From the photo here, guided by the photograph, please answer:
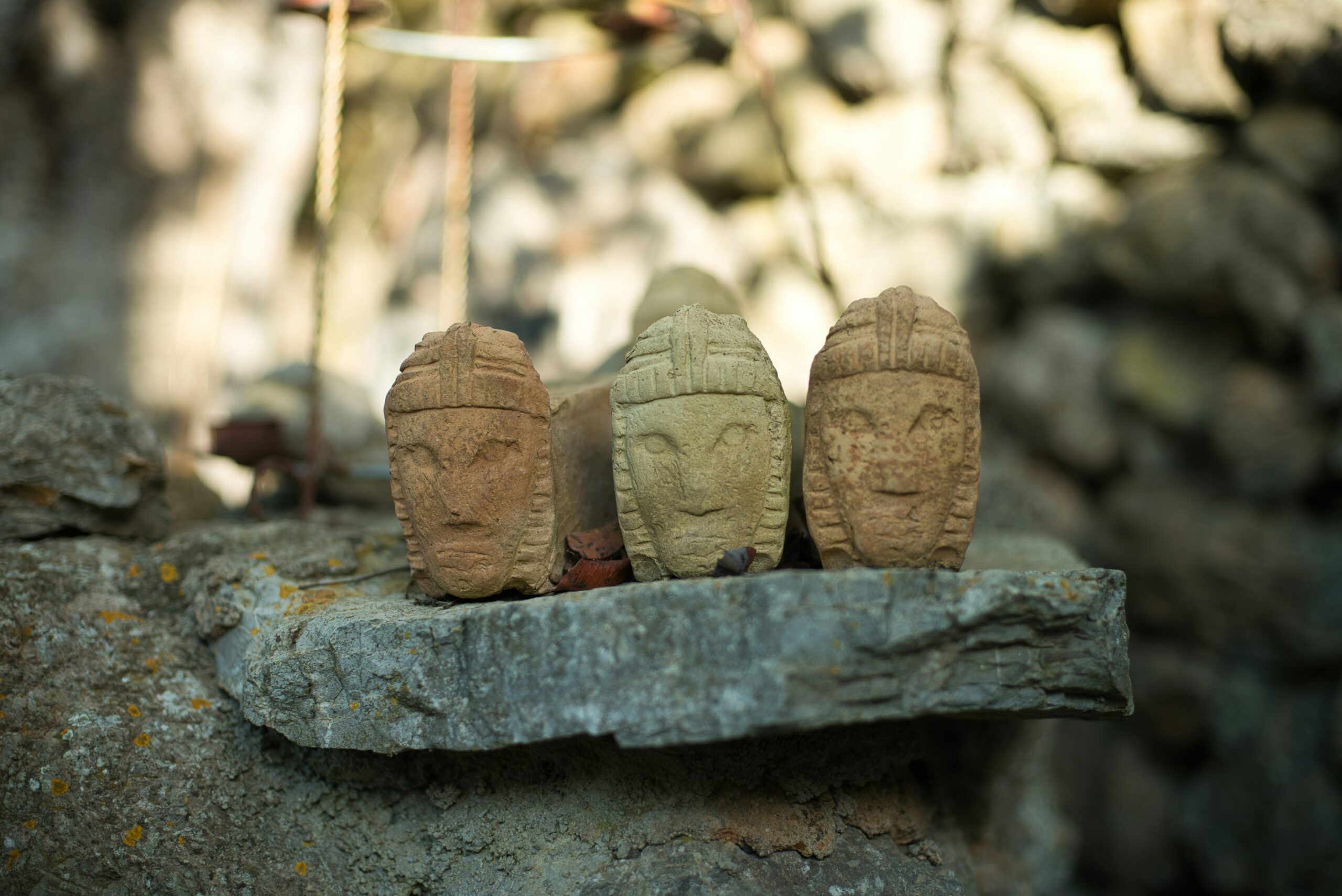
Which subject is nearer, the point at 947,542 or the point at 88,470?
the point at 947,542

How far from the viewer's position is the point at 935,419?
7.14 feet

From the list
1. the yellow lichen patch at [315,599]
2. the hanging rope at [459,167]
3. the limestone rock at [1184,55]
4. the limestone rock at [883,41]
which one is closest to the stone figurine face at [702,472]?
the yellow lichen patch at [315,599]

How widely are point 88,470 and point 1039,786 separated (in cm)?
360

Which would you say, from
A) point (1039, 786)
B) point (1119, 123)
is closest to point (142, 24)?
point (1119, 123)

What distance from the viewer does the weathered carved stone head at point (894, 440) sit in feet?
7.06

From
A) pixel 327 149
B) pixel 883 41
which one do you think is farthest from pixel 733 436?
pixel 883 41

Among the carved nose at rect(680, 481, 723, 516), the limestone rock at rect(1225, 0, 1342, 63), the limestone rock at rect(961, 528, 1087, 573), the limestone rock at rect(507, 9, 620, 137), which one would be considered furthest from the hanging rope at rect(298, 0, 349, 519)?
the limestone rock at rect(507, 9, 620, 137)

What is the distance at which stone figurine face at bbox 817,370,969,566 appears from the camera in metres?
2.15

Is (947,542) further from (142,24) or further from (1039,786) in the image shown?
(142,24)

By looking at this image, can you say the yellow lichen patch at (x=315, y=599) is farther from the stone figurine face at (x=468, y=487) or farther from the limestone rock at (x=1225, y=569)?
the limestone rock at (x=1225, y=569)

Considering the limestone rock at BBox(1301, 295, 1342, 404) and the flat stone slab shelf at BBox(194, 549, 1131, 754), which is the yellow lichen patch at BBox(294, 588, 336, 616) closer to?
the flat stone slab shelf at BBox(194, 549, 1131, 754)

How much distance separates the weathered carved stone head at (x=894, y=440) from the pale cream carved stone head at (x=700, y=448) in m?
0.11

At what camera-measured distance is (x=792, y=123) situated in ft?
21.6

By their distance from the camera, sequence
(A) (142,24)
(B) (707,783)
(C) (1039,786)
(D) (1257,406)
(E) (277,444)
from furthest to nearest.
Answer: (A) (142,24) < (D) (1257,406) < (C) (1039,786) < (E) (277,444) < (B) (707,783)
